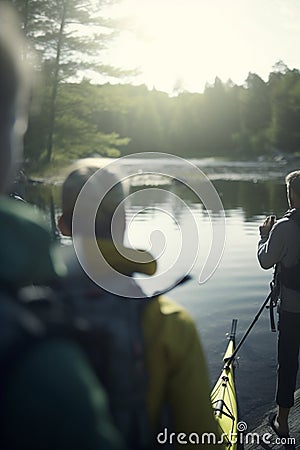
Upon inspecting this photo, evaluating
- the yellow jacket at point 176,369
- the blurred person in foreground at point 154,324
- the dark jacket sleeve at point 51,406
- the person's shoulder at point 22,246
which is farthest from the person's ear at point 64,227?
the dark jacket sleeve at point 51,406

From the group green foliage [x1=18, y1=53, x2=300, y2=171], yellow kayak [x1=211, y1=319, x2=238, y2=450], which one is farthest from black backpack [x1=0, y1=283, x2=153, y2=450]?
green foliage [x1=18, y1=53, x2=300, y2=171]

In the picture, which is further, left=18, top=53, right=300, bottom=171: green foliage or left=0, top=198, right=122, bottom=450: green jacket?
left=18, top=53, right=300, bottom=171: green foliage

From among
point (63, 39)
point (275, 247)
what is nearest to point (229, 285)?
point (275, 247)

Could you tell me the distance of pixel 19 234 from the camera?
0.75m

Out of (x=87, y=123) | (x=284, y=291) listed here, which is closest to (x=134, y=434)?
(x=284, y=291)

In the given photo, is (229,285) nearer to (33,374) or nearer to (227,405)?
(227,405)

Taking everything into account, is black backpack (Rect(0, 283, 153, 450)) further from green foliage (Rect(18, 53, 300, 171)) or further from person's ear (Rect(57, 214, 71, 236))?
green foliage (Rect(18, 53, 300, 171))

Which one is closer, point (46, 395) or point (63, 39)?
point (46, 395)

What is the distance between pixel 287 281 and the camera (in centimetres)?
346

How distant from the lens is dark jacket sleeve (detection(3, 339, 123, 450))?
2.23ft

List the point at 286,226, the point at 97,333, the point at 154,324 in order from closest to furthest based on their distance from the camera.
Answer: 1. the point at 97,333
2. the point at 154,324
3. the point at 286,226

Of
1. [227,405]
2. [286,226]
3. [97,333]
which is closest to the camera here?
[97,333]

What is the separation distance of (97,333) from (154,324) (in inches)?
11.3

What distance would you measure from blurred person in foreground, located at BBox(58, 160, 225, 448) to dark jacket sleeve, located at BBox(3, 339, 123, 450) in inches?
14.7
